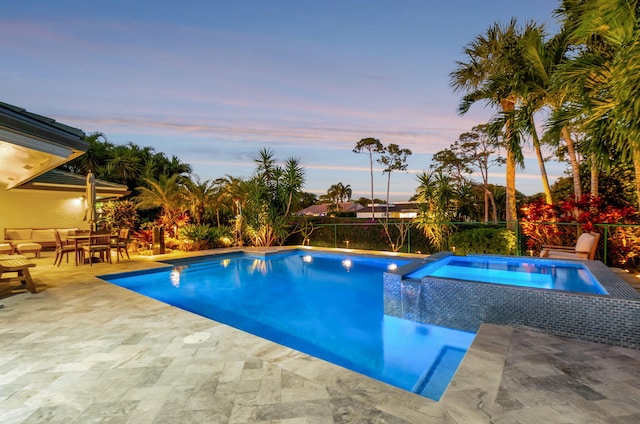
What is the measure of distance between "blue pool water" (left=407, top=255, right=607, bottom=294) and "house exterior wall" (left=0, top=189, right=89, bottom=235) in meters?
14.4

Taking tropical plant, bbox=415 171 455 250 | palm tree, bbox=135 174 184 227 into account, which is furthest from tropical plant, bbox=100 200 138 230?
tropical plant, bbox=415 171 455 250

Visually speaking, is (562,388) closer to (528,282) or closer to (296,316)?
(296,316)

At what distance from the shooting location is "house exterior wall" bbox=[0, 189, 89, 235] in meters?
12.1

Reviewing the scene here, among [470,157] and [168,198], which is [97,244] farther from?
[470,157]

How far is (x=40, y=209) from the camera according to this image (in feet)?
42.2

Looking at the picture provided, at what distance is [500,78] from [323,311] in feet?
27.5

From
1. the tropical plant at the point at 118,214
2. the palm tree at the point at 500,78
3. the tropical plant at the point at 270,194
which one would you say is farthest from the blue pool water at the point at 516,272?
the tropical plant at the point at 118,214

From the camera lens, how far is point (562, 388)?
7.81 feet

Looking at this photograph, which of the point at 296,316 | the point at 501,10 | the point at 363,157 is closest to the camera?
the point at 296,316

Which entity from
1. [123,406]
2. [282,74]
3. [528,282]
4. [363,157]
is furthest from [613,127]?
[363,157]

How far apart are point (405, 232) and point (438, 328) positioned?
7.28 metres

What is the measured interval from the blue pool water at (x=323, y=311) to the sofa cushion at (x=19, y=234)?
660cm

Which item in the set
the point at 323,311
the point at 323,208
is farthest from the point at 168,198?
the point at 323,208

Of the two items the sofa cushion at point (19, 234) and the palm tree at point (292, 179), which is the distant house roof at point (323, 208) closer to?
the palm tree at point (292, 179)
